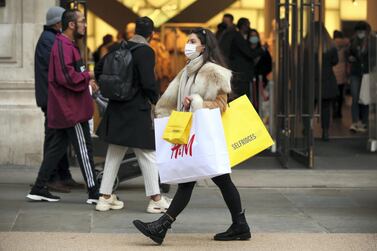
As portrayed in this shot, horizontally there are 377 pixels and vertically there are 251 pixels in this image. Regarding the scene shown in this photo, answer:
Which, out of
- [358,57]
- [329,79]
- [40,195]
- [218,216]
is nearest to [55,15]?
[40,195]

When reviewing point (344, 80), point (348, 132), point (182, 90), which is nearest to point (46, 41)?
point (182, 90)

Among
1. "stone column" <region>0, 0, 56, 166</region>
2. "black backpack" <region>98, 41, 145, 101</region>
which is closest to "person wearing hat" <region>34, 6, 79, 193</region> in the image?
"black backpack" <region>98, 41, 145, 101</region>

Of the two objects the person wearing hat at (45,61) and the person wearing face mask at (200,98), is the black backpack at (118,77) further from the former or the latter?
the person wearing hat at (45,61)

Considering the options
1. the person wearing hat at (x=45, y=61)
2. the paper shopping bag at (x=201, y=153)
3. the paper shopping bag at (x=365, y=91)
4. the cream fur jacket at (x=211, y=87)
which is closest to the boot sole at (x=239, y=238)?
the paper shopping bag at (x=201, y=153)

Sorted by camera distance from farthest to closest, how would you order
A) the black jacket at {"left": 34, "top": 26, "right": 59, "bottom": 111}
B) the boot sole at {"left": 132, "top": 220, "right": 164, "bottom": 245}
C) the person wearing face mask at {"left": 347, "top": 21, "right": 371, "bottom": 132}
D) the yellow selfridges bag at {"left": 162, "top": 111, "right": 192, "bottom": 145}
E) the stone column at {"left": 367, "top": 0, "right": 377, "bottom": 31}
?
the stone column at {"left": 367, "top": 0, "right": 377, "bottom": 31}, the person wearing face mask at {"left": 347, "top": 21, "right": 371, "bottom": 132}, the black jacket at {"left": 34, "top": 26, "right": 59, "bottom": 111}, the boot sole at {"left": 132, "top": 220, "right": 164, "bottom": 245}, the yellow selfridges bag at {"left": 162, "top": 111, "right": 192, "bottom": 145}

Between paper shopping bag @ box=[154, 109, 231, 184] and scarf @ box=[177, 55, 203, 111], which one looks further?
scarf @ box=[177, 55, 203, 111]

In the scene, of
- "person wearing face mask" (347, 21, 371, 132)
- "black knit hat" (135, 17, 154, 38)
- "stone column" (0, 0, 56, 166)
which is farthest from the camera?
"person wearing face mask" (347, 21, 371, 132)

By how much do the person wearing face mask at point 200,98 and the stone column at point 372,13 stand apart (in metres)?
13.2

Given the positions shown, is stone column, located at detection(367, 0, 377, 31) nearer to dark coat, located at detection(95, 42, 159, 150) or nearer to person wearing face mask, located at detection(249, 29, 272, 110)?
person wearing face mask, located at detection(249, 29, 272, 110)

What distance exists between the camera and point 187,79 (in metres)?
7.00

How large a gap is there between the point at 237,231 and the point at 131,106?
1.71m

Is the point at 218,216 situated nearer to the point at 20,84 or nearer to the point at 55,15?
the point at 55,15

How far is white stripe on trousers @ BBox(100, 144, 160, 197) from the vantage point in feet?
26.5

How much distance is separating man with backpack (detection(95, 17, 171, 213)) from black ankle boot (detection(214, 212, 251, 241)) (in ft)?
4.10
